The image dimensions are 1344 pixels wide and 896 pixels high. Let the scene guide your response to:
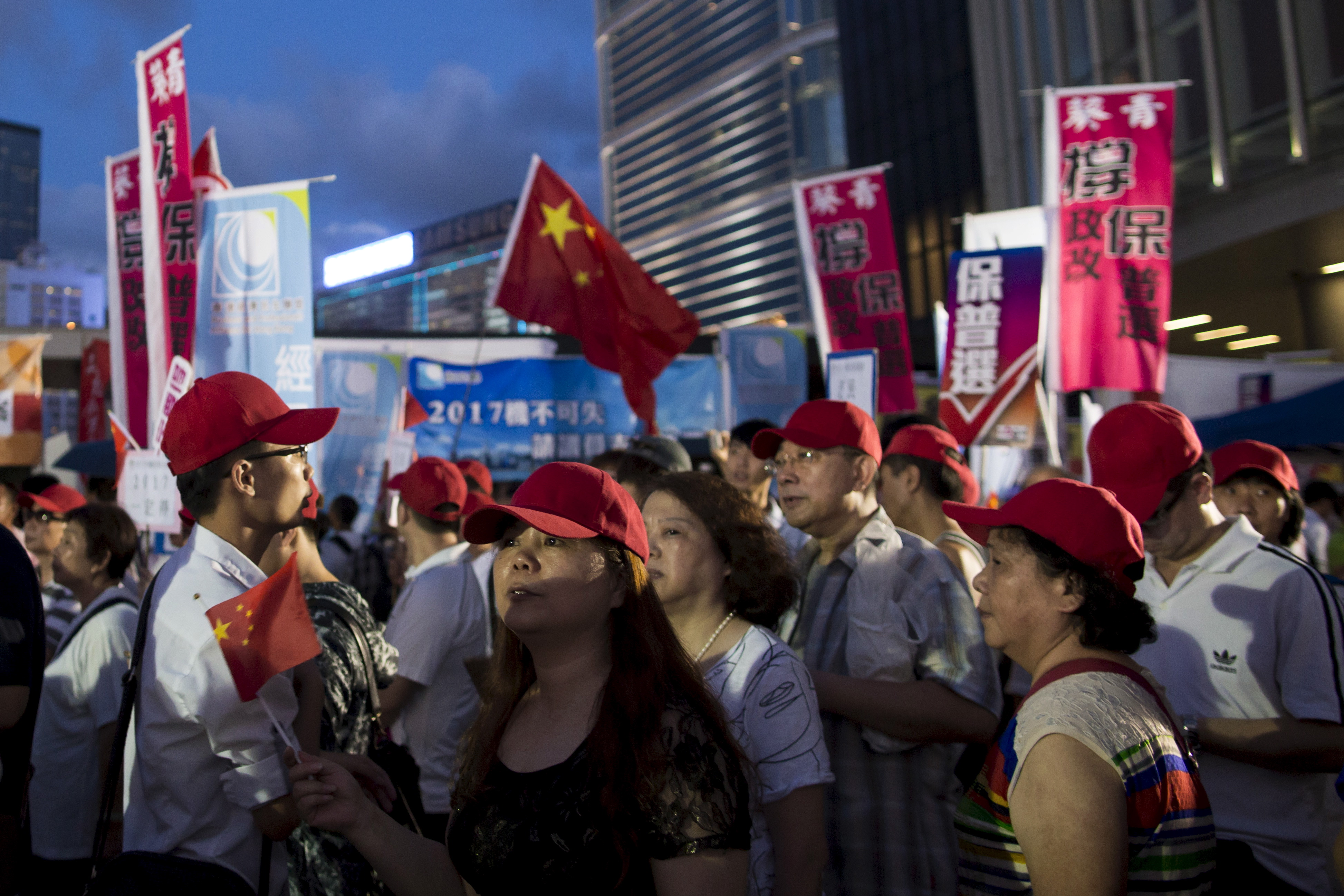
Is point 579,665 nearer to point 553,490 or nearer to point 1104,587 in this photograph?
point 553,490

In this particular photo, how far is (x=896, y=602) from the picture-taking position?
9.46 feet

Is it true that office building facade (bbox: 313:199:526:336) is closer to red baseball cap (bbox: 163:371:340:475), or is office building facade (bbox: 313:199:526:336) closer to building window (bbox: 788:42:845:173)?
building window (bbox: 788:42:845:173)

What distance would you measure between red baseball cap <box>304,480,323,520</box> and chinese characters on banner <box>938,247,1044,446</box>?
5466 mm

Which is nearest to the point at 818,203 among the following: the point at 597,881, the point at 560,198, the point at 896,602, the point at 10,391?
the point at 560,198

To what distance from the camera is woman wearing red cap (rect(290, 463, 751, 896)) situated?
162cm

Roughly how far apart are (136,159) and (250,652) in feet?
18.0

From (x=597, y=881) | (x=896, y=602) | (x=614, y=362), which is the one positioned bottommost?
(x=597, y=881)

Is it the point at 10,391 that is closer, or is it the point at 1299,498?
the point at 1299,498

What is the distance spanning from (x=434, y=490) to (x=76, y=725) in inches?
63.5

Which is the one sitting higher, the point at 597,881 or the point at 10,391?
the point at 10,391

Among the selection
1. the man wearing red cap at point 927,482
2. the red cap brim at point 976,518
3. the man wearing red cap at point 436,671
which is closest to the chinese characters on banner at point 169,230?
the man wearing red cap at point 436,671

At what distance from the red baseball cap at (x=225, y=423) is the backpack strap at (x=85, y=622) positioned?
1.54 meters

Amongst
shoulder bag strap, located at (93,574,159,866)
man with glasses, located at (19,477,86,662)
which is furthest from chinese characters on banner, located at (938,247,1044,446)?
shoulder bag strap, located at (93,574,159,866)

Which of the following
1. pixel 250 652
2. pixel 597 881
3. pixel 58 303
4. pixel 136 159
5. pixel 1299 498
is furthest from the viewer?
pixel 58 303
